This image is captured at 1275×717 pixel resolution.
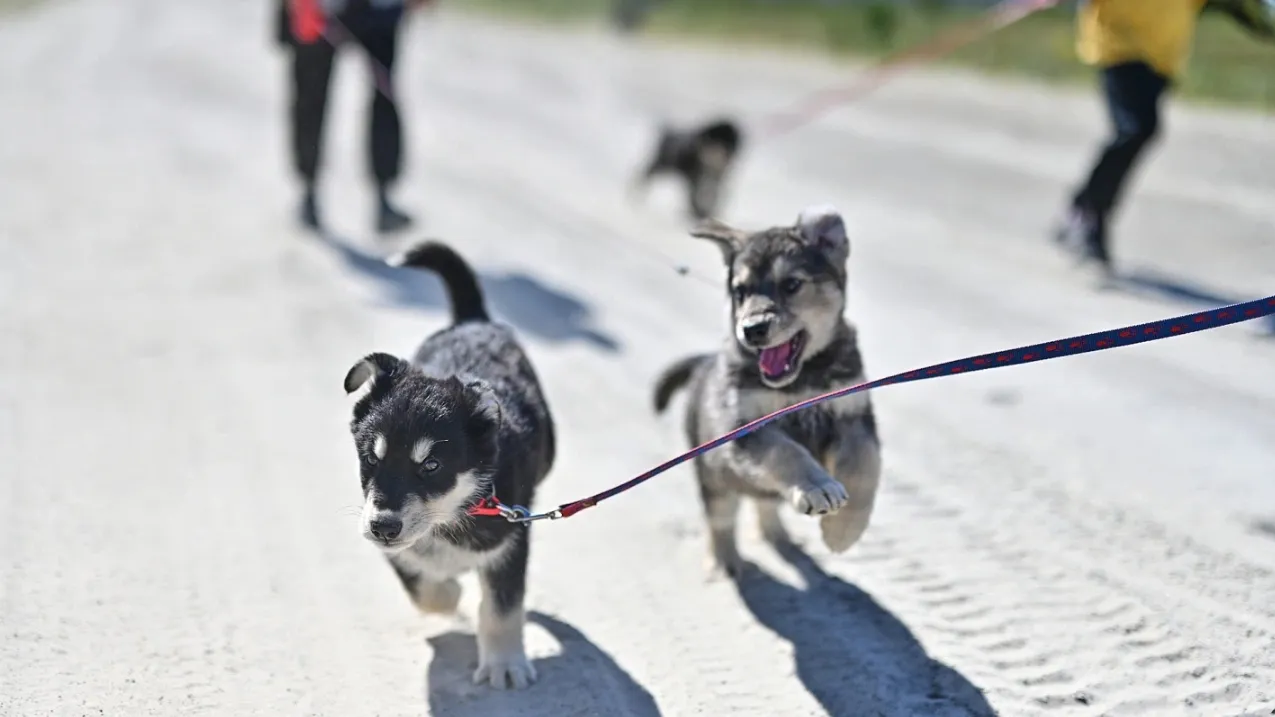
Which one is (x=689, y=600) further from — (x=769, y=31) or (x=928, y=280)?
(x=769, y=31)

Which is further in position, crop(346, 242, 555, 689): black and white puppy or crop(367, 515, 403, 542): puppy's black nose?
crop(346, 242, 555, 689): black and white puppy

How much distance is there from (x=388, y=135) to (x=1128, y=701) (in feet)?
23.9

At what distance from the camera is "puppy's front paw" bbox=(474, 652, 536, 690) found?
14.7 feet

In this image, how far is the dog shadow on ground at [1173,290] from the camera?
8227 mm

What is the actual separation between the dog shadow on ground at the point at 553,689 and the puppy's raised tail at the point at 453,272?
1365mm

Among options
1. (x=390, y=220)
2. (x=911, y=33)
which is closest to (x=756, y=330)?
(x=390, y=220)

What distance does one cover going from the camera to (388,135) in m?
10.3

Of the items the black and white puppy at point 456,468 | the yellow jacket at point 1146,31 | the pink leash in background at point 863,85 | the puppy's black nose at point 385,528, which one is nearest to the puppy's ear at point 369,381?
the black and white puppy at point 456,468

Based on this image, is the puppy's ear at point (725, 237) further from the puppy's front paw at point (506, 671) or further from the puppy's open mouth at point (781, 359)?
the puppy's front paw at point (506, 671)

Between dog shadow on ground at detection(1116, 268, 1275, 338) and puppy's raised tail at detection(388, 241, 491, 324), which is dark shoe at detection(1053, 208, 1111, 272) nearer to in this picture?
dog shadow on ground at detection(1116, 268, 1275, 338)

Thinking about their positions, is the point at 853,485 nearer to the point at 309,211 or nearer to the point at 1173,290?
the point at 1173,290

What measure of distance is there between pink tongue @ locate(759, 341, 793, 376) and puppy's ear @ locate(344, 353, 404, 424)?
121 centimetres

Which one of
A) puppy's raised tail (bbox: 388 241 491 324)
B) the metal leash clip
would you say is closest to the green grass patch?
puppy's raised tail (bbox: 388 241 491 324)

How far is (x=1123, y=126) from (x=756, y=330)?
5.21 meters
